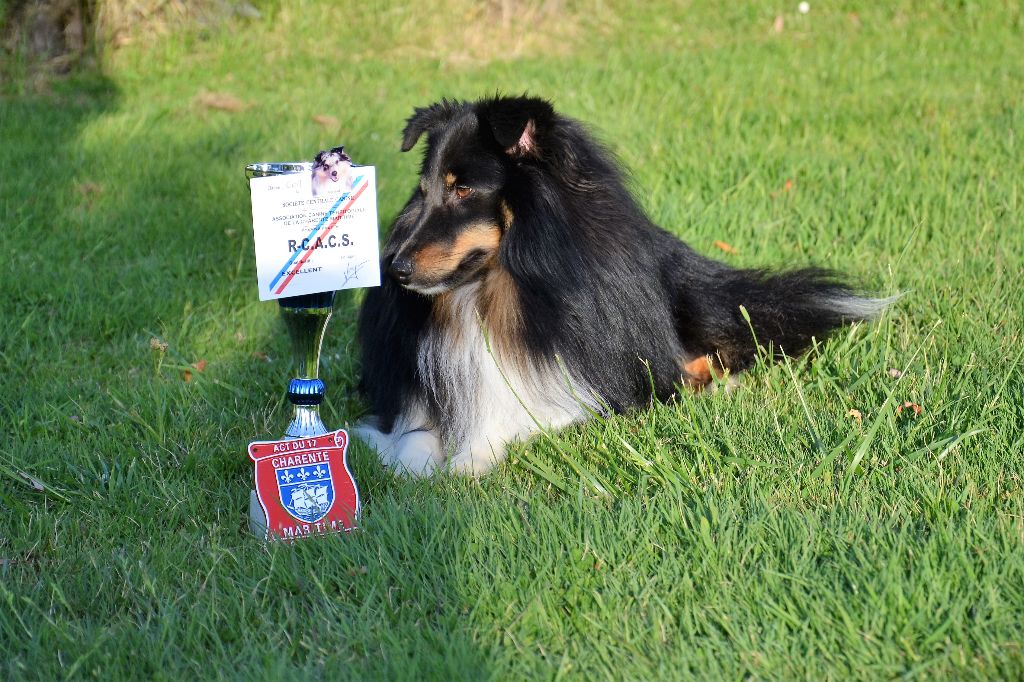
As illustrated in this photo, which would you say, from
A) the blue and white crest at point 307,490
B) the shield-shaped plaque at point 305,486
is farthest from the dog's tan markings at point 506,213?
the blue and white crest at point 307,490

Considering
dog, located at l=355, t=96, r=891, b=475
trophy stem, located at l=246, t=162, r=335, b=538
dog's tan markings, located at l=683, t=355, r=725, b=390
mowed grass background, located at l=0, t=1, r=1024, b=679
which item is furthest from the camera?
dog's tan markings, located at l=683, t=355, r=725, b=390

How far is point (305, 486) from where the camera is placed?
3049mm

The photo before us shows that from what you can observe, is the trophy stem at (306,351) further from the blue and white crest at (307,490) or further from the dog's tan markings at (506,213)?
the dog's tan markings at (506,213)

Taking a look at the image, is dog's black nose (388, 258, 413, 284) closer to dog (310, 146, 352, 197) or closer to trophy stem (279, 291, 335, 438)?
trophy stem (279, 291, 335, 438)

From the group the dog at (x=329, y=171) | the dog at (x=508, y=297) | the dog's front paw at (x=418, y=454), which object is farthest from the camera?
the dog's front paw at (x=418, y=454)

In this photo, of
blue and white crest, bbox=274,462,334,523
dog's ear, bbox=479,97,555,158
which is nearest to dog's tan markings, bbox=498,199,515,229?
dog's ear, bbox=479,97,555,158

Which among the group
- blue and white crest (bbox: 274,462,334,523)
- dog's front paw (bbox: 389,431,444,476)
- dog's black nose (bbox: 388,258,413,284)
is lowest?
dog's front paw (bbox: 389,431,444,476)

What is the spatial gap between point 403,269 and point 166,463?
42.7 inches

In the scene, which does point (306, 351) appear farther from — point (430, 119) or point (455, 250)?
point (430, 119)

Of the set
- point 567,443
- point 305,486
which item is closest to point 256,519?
point 305,486

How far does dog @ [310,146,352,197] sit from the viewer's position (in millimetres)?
2936

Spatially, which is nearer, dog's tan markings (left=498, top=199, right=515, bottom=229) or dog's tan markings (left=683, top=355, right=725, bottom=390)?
dog's tan markings (left=498, top=199, right=515, bottom=229)

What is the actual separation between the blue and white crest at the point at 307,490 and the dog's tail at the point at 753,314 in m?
1.55

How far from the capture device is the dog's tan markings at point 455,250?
10.6 ft
